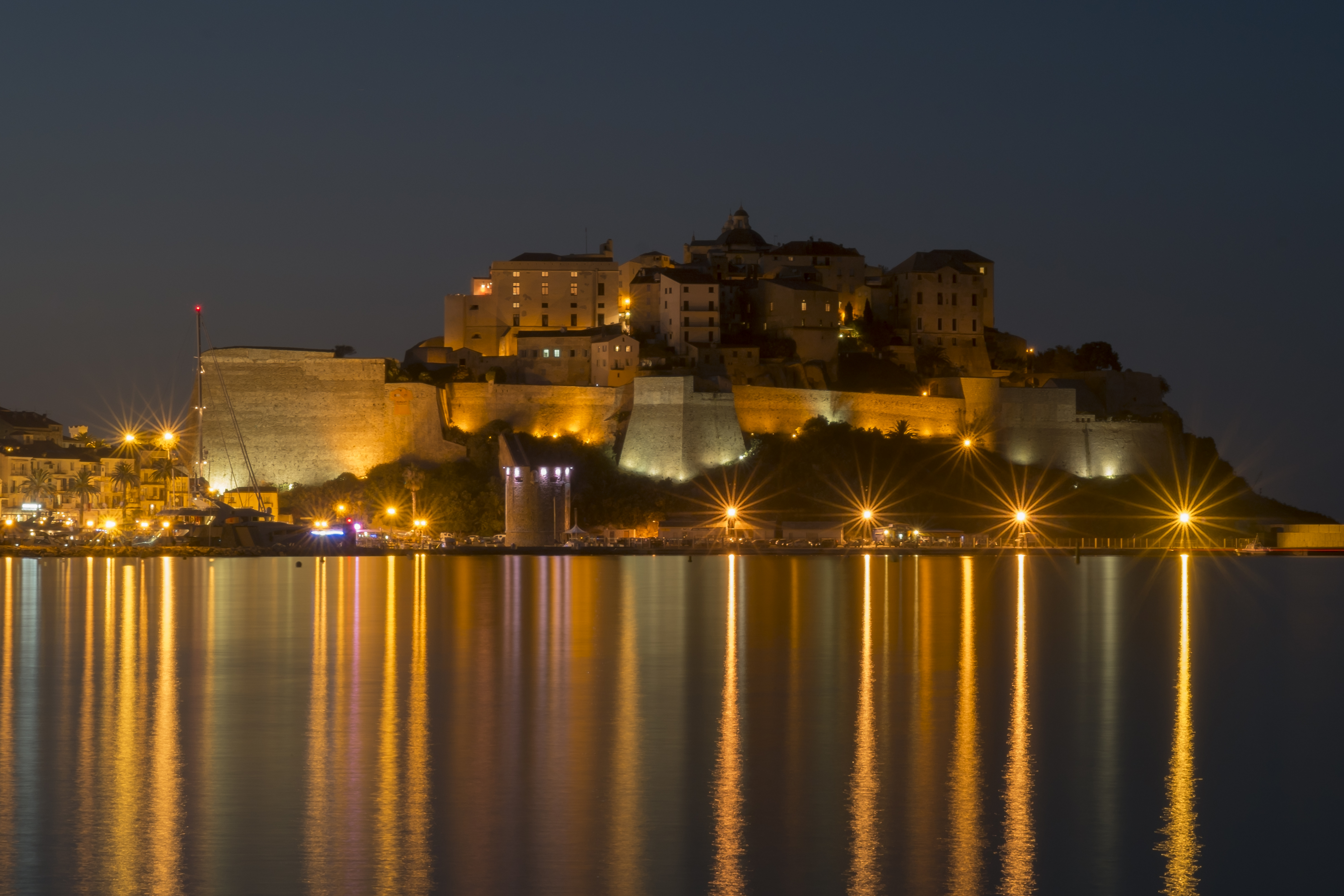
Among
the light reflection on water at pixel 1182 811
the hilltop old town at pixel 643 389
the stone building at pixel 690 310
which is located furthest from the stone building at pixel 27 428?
the light reflection on water at pixel 1182 811

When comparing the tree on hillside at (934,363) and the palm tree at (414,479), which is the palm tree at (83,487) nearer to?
the palm tree at (414,479)

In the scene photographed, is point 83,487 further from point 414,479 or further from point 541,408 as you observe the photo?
point 541,408

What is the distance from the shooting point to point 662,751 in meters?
11.1

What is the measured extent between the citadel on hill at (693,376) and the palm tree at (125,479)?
694cm

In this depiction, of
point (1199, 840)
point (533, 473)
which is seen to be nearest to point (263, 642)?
point (1199, 840)

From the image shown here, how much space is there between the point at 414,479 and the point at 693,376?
25.2 ft

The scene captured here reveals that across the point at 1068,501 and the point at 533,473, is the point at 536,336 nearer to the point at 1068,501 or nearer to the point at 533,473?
the point at 533,473

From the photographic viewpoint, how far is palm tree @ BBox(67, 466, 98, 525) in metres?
48.3

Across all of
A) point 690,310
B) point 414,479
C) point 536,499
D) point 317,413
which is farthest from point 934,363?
point 317,413

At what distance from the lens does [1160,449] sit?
4372cm

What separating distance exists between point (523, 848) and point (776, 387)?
33939mm

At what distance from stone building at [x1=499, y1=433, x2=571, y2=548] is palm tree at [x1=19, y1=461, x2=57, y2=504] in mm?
17861

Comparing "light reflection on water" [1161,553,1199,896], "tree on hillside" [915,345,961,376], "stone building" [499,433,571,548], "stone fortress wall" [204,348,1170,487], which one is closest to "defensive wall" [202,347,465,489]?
"stone fortress wall" [204,348,1170,487]

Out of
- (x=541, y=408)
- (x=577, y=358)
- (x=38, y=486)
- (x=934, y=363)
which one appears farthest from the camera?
(x=38, y=486)
